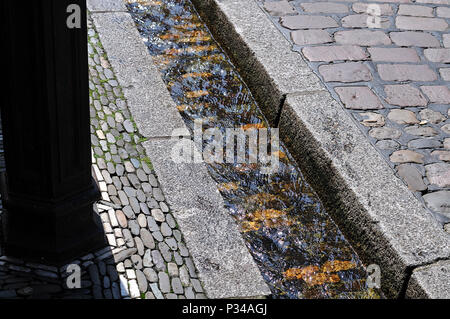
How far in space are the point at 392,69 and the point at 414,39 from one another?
536mm

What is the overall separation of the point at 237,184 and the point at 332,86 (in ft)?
3.55

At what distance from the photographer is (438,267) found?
3004 mm

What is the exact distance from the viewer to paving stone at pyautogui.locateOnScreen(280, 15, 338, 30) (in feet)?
16.1

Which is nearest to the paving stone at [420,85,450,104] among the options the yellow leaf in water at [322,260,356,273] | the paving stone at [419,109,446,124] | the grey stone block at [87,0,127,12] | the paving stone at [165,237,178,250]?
the paving stone at [419,109,446,124]

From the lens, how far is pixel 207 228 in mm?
3312

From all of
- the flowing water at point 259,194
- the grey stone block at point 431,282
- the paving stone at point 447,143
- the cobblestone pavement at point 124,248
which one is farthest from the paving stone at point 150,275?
the paving stone at point 447,143

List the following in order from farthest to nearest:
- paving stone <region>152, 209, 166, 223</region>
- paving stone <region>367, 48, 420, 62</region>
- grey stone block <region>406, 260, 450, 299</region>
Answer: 1. paving stone <region>367, 48, 420, 62</region>
2. paving stone <region>152, 209, 166, 223</region>
3. grey stone block <region>406, 260, 450, 299</region>

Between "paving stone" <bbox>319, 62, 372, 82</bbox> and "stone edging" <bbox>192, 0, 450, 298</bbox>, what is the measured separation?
13 centimetres

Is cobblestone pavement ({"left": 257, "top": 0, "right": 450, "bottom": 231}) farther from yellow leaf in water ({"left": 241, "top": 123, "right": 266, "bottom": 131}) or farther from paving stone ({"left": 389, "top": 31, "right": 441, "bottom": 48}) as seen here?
yellow leaf in water ({"left": 241, "top": 123, "right": 266, "bottom": 131})

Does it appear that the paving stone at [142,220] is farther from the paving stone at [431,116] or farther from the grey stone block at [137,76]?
the paving stone at [431,116]

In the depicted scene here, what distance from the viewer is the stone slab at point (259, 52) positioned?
4.24 metres

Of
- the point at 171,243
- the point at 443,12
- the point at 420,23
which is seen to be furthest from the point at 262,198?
the point at 443,12

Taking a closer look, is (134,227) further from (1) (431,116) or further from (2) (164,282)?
(1) (431,116)

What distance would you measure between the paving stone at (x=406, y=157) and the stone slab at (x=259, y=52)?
75cm
